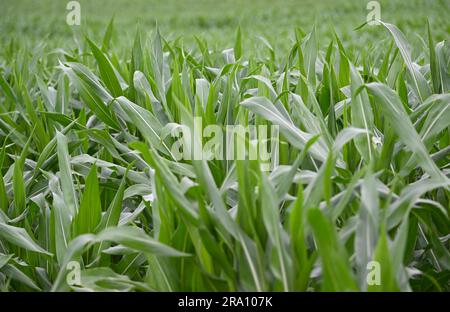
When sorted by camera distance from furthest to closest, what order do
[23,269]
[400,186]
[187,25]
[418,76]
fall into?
[187,25] < [418,76] < [23,269] < [400,186]

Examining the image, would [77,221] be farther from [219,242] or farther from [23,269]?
[219,242]

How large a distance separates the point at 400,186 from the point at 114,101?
75cm

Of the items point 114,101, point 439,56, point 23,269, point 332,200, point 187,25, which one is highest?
point 187,25

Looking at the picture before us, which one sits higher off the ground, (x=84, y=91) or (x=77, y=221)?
(x=84, y=91)

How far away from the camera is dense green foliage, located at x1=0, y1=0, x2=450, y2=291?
0.92 metres

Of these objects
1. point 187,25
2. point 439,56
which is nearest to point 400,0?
point 187,25

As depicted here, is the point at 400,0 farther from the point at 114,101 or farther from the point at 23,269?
the point at 23,269

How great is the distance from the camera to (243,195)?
37.5 inches

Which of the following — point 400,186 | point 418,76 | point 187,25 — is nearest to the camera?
point 400,186

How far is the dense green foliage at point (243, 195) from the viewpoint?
92cm

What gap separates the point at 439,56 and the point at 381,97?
51 centimetres

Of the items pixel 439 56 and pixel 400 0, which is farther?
pixel 400 0

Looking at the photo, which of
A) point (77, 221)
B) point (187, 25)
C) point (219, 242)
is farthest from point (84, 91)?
point (187, 25)

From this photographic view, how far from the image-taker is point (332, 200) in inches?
39.2
